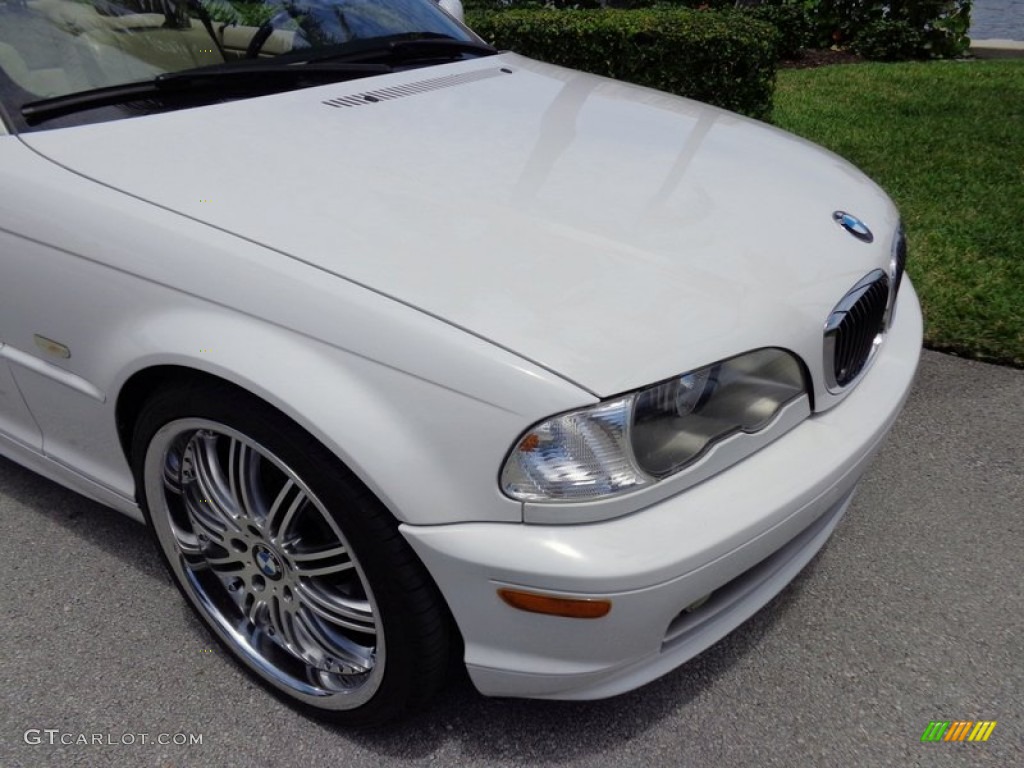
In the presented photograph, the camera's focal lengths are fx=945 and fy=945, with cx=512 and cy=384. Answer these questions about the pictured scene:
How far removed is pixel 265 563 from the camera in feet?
6.77

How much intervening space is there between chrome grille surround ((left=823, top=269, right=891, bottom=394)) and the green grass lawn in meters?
1.67

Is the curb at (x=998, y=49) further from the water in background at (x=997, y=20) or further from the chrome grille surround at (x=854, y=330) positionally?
the chrome grille surround at (x=854, y=330)

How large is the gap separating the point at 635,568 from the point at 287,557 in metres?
0.78

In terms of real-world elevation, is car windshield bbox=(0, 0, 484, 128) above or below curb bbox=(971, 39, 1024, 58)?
above

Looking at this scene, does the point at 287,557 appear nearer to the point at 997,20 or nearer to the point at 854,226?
the point at 854,226

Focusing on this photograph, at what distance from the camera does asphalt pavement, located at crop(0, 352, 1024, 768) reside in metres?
2.02

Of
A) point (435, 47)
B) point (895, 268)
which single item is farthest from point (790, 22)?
point (895, 268)

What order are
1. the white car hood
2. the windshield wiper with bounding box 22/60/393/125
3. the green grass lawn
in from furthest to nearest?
the green grass lawn → the windshield wiper with bounding box 22/60/393/125 → the white car hood

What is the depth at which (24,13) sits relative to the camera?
2.37m

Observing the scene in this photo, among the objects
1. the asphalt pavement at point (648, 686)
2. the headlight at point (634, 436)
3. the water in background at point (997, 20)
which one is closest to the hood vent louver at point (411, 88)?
the headlight at point (634, 436)

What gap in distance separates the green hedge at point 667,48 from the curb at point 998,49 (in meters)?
4.20

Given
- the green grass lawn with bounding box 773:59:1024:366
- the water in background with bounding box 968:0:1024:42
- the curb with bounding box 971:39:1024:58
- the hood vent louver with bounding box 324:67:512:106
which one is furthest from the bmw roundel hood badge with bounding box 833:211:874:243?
the water in background with bounding box 968:0:1024:42

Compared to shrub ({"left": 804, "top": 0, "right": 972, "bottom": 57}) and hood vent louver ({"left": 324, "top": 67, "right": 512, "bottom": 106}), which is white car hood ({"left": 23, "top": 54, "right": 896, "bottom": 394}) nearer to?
hood vent louver ({"left": 324, "top": 67, "right": 512, "bottom": 106})

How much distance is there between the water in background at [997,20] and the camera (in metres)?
11.3
